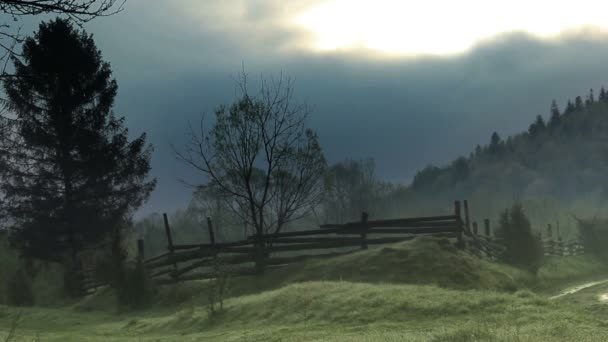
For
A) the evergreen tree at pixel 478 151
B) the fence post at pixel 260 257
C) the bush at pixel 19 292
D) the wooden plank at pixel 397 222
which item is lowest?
the bush at pixel 19 292

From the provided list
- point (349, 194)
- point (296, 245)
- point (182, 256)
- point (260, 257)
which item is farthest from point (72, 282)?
point (349, 194)

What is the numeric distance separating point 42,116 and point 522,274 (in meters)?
25.4

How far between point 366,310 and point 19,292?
20.8 meters

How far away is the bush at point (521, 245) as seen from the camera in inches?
982

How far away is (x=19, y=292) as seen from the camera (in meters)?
25.7

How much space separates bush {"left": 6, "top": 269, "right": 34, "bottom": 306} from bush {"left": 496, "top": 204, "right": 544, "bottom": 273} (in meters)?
22.7

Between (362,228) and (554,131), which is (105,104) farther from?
(554,131)

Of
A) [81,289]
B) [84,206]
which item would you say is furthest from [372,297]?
[84,206]

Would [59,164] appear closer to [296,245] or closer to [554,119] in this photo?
[296,245]

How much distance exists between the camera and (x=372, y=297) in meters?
12.1

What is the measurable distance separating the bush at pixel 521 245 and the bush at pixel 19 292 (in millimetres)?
22713

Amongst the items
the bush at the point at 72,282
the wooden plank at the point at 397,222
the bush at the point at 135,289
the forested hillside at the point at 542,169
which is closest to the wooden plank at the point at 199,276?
the bush at the point at 135,289

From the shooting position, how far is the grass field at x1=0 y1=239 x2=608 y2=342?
8.87m

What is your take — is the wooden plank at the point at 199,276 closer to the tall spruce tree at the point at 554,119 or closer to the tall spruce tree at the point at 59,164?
the tall spruce tree at the point at 59,164
